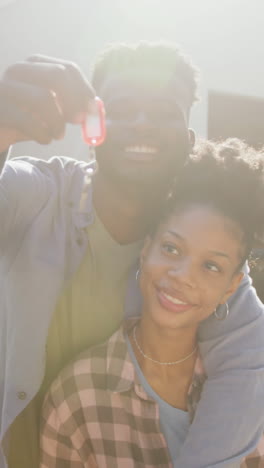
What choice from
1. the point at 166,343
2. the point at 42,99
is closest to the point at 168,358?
the point at 166,343

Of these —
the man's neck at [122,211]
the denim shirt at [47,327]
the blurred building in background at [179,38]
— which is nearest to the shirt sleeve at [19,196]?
the denim shirt at [47,327]

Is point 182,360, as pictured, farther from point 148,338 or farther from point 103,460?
point 103,460

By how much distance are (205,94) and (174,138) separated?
376 centimetres

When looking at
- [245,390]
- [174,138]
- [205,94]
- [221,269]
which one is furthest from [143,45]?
[205,94]

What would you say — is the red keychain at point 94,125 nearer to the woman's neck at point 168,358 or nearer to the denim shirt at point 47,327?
the denim shirt at point 47,327

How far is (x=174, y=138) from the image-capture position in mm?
1667

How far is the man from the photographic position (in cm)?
145

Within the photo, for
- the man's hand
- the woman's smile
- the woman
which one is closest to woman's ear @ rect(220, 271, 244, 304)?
the woman

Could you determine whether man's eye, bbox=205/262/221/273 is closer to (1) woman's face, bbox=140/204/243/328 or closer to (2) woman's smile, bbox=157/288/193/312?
(1) woman's face, bbox=140/204/243/328

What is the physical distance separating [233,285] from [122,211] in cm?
42

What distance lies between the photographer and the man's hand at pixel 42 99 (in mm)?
1018

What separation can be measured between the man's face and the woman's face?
0.22 m

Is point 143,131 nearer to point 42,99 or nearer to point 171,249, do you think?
point 171,249

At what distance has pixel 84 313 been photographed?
5.27ft
